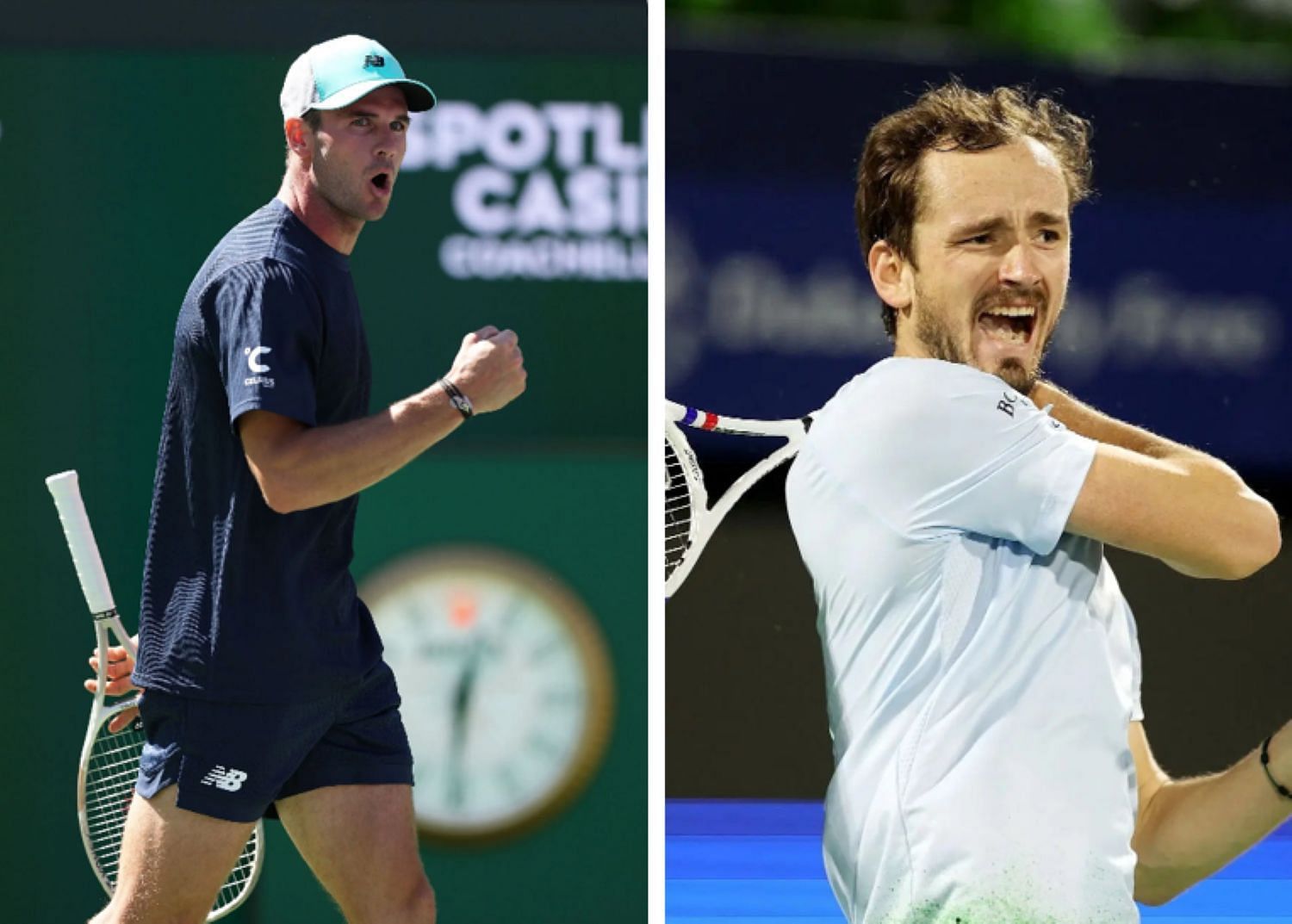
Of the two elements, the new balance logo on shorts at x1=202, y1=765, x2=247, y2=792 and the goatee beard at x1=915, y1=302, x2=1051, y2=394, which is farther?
the new balance logo on shorts at x1=202, y1=765, x2=247, y2=792

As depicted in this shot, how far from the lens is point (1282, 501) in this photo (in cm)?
558

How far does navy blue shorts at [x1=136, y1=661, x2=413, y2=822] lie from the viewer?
322 centimetres

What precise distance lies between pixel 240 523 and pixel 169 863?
1.72 ft

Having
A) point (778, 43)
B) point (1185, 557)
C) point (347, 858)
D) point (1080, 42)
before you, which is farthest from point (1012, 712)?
point (1080, 42)

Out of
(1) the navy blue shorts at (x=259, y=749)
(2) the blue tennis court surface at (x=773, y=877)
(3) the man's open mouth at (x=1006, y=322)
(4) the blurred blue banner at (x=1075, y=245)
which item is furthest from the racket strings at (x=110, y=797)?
(3) the man's open mouth at (x=1006, y=322)

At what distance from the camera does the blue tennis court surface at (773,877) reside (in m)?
5.23

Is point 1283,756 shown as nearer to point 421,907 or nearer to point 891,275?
point 891,275

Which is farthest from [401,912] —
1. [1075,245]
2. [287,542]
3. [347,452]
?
[1075,245]

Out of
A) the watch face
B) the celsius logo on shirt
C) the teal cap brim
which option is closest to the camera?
the celsius logo on shirt

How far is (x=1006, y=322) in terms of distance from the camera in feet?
7.65

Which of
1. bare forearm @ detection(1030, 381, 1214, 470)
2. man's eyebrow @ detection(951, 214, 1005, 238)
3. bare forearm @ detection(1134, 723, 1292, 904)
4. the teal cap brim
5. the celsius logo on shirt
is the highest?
the teal cap brim

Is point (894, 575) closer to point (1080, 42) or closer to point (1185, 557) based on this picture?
point (1185, 557)

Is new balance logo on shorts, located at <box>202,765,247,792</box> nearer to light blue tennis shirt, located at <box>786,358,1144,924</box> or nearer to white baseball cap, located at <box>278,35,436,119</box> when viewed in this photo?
white baseball cap, located at <box>278,35,436,119</box>

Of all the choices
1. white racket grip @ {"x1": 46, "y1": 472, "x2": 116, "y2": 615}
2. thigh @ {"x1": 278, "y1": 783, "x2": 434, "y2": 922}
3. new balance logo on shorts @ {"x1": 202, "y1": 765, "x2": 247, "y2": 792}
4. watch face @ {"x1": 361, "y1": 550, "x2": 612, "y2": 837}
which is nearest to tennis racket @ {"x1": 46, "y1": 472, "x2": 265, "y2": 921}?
white racket grip @ {"x1": 46, "y1": 472, "x2": 116, "y2": 615}
